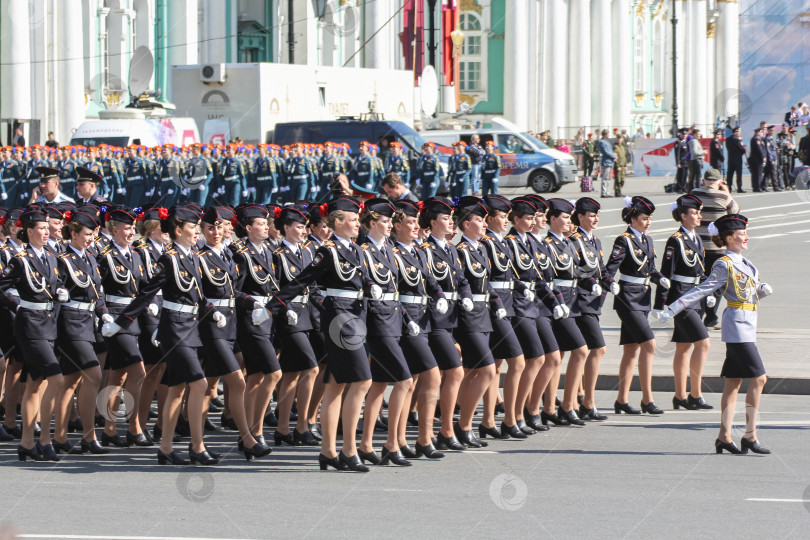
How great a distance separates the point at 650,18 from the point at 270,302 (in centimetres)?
6876

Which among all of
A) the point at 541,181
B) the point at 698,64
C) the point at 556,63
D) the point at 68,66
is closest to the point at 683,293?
the point at 541,181

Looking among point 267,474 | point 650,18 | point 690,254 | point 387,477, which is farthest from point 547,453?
point 650,18

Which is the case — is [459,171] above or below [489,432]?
above

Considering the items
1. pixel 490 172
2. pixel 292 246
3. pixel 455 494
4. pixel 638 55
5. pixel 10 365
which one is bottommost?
pixel 455 494

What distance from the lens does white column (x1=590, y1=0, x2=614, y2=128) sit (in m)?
65.6

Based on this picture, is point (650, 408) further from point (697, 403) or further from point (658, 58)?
point (658, 58)

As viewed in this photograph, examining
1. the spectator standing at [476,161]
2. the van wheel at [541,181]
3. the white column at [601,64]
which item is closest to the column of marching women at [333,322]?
the spectator standing at [476,161]

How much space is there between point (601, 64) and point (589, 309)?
56.9 metres

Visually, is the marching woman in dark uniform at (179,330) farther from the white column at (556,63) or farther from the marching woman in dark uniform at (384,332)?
the white column at (556,63)

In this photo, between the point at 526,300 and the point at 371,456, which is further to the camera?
the point at 526,300

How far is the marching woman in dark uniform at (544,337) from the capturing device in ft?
33.9

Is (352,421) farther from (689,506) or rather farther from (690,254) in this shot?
(690,254)

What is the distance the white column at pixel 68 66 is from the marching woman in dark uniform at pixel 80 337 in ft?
90.7

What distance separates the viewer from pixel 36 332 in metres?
9.45
